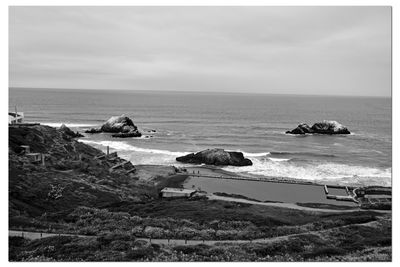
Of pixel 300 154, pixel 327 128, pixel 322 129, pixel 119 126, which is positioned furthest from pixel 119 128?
pixel 327 128

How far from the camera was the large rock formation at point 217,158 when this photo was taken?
6488cm

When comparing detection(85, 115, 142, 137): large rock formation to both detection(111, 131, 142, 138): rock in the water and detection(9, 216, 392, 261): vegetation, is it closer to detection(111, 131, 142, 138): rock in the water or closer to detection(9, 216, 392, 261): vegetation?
detection(111, 131, 142, 138): rock in the water

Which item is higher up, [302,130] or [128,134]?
[302,130]

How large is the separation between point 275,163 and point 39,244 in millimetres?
53155

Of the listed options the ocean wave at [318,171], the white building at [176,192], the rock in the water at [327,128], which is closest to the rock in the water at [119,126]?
the ocean wave at [318,171]

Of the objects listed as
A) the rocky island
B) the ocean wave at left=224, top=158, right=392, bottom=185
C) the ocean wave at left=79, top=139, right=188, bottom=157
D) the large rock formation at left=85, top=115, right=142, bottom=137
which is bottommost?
the ocean wave at left=224, top=158, right=392, bottom=185

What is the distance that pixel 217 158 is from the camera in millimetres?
65250

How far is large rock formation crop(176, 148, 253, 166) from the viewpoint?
2554 inches

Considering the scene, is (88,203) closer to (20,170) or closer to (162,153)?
(20,170)

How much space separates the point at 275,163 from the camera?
67.1 meters

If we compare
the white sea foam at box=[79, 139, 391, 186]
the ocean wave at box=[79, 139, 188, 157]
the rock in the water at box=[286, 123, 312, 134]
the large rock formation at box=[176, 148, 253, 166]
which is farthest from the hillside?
the rock in the water at box=[286, 123, 312, 134]

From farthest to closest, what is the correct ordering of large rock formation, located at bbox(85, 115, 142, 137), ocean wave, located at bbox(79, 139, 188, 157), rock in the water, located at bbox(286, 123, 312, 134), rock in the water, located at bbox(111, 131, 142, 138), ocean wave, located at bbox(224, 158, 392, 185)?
rock in the water, located at bbox(286, 123, 312, 134) < large rock formation, located at bbox(85, 115, 142, 137) < rock in the water, located at bbox(111, 131, 142, 138) < ocean wave, located at bbox(79, 139, 188, 157) < ocean wave, located at bbox(224, 158, 392, 185)

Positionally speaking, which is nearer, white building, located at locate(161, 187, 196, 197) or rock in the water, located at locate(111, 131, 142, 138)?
white building, located at locate(161, 187, 196, 197)

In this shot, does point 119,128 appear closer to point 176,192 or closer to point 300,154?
point 300,154
